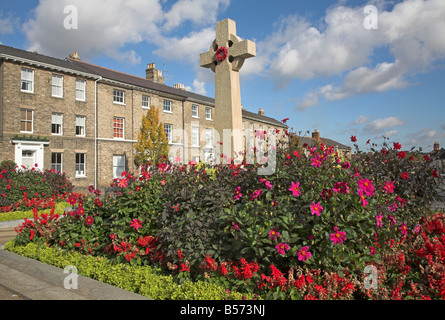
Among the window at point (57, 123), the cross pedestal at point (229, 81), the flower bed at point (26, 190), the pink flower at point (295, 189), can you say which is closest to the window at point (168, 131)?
the window at point (57, 123)

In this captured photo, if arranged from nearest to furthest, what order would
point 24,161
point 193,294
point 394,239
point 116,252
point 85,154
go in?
1. point 193,294
2. point 394,239
3. point 116,252
4. point 24,161
5. point 85,154

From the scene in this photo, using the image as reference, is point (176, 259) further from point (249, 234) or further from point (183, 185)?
point (183, 185)

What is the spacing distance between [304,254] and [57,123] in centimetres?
2396

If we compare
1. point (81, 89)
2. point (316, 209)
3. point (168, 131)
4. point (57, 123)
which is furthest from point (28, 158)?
point (316, 209)

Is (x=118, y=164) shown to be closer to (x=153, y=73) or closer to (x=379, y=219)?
(x=153, y=73)

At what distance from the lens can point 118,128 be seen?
89.2 feet

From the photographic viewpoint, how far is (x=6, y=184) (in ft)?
38.1

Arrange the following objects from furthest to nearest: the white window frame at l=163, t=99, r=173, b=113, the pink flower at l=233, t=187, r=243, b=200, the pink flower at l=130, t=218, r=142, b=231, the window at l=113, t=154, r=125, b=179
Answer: the white window frame at l=163, t=99, r=173, b=113 < the window at l=113, t=154, r=125, b=179 < the pink flower at l=130, t=218, r=142, b=231 < the pink flower at l=233, t=187, r=243, b=200

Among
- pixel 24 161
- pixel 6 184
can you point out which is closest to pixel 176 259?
pixel 6 184

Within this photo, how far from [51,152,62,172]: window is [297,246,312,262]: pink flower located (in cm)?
2296

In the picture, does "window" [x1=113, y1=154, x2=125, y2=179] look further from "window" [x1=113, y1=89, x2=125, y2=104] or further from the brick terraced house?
"window" [x1=113, y1=89, x2=125, y2=104]

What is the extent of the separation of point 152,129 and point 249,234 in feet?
82.0

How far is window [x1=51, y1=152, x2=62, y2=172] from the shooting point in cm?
2294

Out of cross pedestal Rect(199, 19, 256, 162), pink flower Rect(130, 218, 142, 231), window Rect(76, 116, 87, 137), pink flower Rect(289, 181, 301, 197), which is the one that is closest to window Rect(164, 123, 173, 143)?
window Rect(76, 116, 87, 137)
